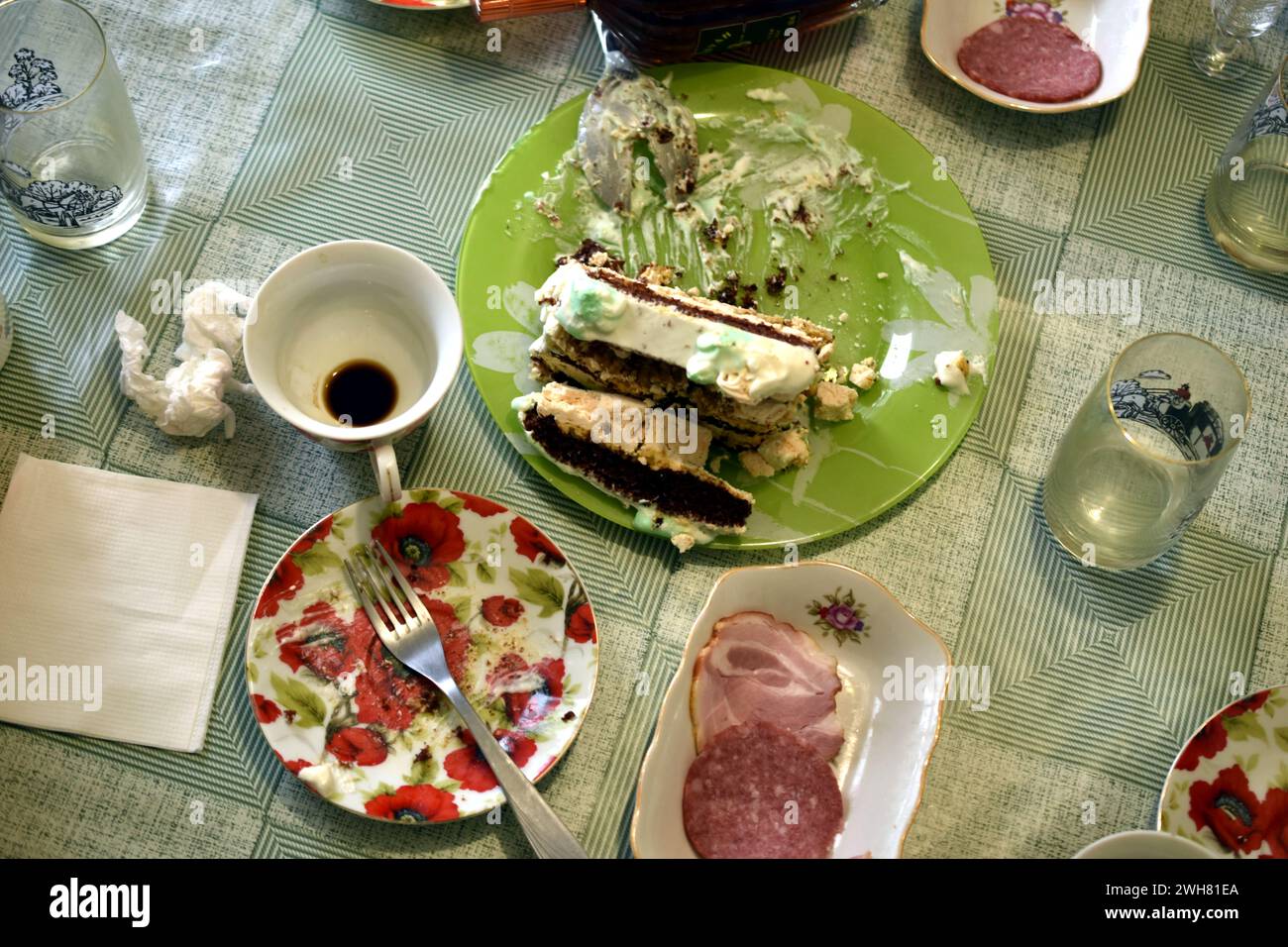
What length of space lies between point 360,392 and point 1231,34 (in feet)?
4.55

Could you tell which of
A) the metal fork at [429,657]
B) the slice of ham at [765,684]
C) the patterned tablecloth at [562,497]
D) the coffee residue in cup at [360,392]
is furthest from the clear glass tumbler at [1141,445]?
the coffee residue in cup at [360,392]

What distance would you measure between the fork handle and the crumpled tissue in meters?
0.52

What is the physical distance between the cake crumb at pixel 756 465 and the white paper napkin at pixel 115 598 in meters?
0.62

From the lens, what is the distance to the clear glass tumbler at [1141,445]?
140cm

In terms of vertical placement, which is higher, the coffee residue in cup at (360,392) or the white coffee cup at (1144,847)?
the coffee residue in cup at (360,392)

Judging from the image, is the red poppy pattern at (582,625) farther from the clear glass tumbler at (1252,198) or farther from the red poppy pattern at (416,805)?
the clear glass tumbler at (1252,198)

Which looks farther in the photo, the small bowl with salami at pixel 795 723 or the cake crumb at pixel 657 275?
the cake crumb at pixel 657 275

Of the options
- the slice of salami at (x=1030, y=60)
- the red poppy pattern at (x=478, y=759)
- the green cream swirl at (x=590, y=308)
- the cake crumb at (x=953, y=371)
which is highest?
the slice of salami at (x=1030, y=60)

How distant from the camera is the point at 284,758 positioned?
1308 millimetres

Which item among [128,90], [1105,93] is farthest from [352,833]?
[1105,93]

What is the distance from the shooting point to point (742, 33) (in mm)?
1575

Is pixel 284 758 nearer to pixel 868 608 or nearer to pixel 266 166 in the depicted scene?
pixel 868 608

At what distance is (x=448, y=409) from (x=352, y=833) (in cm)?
54

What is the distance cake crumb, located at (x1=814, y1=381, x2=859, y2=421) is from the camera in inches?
57.9
